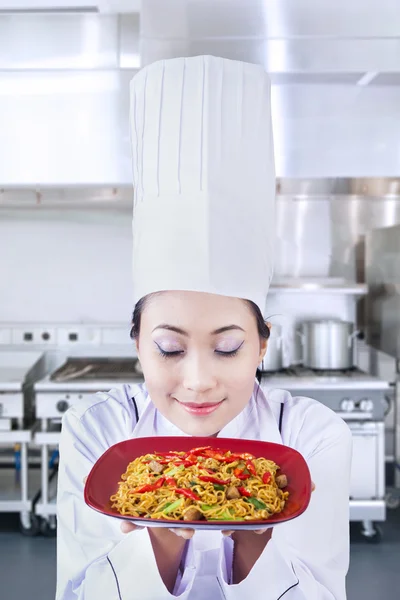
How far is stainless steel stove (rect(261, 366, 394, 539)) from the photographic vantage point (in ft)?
8.93

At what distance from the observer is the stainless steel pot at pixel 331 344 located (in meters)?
2.92

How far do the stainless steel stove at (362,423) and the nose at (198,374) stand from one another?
1.72m

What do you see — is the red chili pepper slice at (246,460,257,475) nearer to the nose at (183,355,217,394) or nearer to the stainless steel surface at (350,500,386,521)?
the nose at (183,355,217,394)

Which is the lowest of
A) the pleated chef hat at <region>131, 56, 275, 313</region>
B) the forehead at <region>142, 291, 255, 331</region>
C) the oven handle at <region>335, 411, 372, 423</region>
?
the oven handle at <region>335, 411, 372, 423</region>

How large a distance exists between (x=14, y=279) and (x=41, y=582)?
159cm

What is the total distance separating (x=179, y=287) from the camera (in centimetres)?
103

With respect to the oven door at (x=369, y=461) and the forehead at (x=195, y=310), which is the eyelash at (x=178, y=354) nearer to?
the forehead at (x=195, y=310)

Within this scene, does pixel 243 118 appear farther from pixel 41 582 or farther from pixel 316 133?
pixel 41 582

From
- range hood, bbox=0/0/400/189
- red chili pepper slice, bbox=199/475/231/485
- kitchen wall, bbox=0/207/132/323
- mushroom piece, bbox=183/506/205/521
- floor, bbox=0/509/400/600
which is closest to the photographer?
mushroom piece, bbox=183/506/205/521

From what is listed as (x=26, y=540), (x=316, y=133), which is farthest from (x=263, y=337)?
(x=26, y=540)

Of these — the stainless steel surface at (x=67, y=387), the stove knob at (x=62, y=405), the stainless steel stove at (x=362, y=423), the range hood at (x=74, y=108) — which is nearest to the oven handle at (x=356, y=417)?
the stainless steel stove at (x=362, y=423)

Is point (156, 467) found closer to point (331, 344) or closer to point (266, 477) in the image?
point (266, 477)

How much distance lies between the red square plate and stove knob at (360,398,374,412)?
68.0 inches

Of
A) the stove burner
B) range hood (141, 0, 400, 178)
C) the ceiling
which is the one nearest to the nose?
range hood (141, 0, 400, 178)
